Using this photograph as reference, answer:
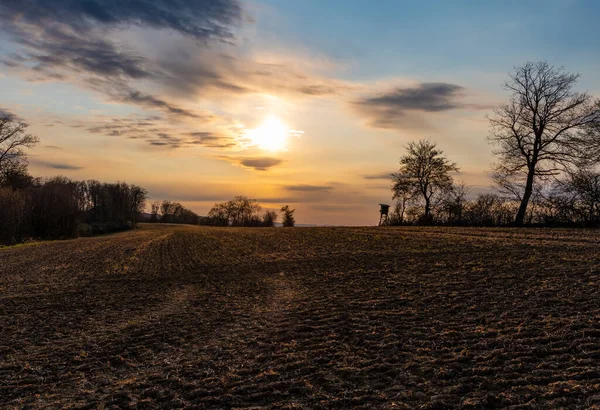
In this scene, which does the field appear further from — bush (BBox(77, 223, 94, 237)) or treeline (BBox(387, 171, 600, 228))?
bush (BBox(77, 223, 94, 237))

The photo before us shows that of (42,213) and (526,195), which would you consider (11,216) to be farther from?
(526,195)

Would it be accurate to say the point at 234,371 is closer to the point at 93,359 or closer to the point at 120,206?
the point at 93,359

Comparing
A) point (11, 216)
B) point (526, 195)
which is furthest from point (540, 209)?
point (11, 216)

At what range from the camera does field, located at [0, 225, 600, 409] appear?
24.8ft

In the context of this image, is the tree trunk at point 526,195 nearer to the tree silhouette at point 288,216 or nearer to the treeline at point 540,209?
the treeline at point 540,209

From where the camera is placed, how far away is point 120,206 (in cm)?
11662

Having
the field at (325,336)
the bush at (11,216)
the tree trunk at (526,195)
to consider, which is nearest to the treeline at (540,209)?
the tree trunk at (526,195)

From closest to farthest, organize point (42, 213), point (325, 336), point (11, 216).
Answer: point (325, 336) → point (11, 216) → point (42, 213)

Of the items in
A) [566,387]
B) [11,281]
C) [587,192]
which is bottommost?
[11,281]

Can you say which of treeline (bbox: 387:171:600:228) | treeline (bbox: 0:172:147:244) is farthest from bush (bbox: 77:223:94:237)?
treeline (bbox: 387:171:600:228)

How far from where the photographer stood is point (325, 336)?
1102 centimetres

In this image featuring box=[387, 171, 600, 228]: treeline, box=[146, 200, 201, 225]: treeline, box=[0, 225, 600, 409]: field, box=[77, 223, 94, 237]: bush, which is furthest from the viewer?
box=[146, 200, 201, 225]: treeline

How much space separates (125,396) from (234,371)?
2.23 meters

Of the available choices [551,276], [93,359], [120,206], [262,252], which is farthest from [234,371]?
[120,206]
